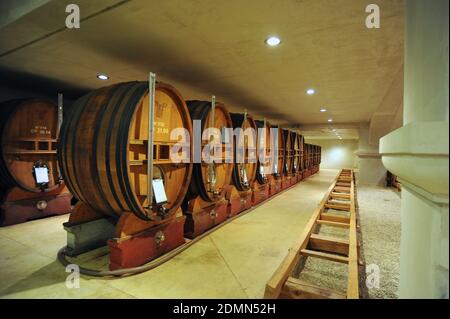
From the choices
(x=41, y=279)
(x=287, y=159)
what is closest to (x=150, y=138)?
(x=41, y=279)

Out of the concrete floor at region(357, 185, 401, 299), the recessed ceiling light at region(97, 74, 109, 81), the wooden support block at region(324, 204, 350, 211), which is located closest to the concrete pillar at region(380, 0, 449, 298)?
the concrete floor at region(357, 185, 401, 299)

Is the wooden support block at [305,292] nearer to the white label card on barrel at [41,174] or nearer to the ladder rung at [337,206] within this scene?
the ladder rung at [337,206]

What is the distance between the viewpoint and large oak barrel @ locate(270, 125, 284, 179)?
5.82m

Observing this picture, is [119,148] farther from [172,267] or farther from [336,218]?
[336,218]

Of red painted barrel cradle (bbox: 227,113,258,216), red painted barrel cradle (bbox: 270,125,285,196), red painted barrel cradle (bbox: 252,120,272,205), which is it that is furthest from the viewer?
red painted barrel cradle (bbox: 270,125,285,196)

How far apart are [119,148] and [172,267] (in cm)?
129

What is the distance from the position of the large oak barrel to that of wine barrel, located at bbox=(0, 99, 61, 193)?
15.1ft

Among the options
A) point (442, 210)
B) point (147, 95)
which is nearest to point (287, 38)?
point (147, 95)

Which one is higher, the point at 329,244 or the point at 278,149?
the point at 278,149

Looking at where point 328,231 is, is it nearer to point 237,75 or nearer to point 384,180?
point 237,75

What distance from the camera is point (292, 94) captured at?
5.14 m

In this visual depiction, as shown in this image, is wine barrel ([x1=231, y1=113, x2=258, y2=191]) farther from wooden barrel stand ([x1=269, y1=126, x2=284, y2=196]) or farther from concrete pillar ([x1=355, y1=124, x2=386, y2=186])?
concrete pillar ([x1=355, y1=124, x2=386, y2=186])

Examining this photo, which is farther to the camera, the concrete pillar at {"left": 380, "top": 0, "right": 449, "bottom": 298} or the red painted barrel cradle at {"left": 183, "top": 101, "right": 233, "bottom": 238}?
the red painted barrel cradle at {"left": 183, "top": 101, "right": 233, "bottom": 238}

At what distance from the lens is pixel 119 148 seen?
1.98m
